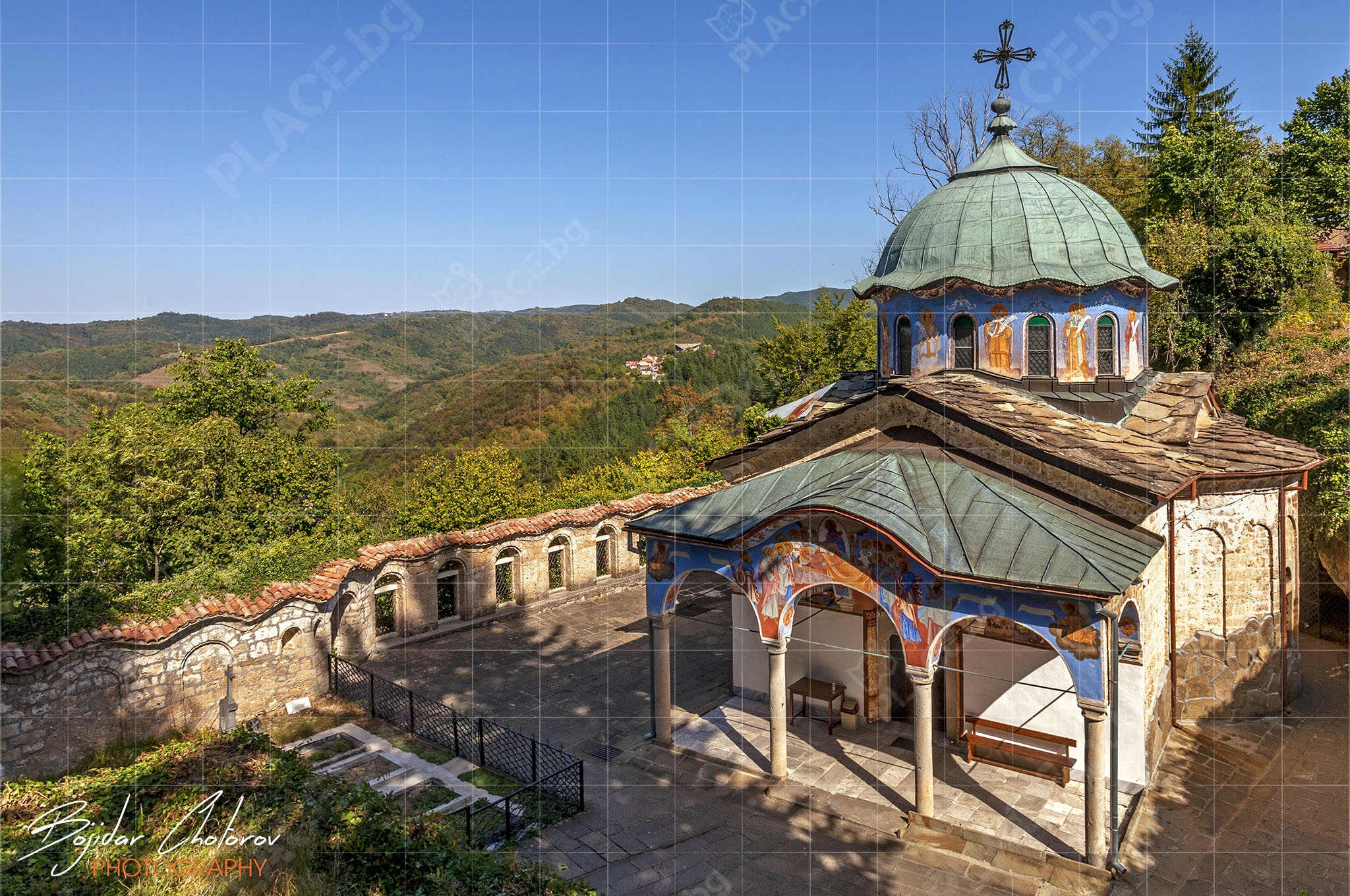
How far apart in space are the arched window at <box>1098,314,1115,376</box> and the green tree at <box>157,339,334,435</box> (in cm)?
2428

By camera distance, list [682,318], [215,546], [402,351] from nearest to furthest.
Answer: [215,546] < [402,351] < [682,318]

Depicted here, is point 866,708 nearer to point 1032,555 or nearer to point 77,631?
point 1032,555

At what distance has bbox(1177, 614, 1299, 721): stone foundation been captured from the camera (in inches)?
502

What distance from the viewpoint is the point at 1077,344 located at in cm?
1395

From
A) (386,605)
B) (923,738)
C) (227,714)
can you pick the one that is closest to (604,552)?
(386,605)

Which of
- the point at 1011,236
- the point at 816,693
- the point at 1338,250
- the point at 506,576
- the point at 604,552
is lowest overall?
the point at 816,693

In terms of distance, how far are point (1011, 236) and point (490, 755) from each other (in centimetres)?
1244

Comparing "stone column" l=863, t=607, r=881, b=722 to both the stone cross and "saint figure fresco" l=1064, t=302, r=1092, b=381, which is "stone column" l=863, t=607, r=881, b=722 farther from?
the stone cross

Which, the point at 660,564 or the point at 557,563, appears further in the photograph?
the point at 557,563

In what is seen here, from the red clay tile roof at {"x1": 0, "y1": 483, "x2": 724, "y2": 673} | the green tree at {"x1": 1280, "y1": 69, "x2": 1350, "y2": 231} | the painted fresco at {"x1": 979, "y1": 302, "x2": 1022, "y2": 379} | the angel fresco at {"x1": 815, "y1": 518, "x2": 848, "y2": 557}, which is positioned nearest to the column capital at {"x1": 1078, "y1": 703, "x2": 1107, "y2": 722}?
the angel fresco at {"x1": 815, "y1": 518, "x2": 848, "y2": 557}

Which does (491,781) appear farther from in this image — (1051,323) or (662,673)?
(1051,323)

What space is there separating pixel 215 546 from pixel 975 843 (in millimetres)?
20066

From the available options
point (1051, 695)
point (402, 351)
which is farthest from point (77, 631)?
point (402, 351)

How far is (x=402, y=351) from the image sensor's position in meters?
A: 73.2
